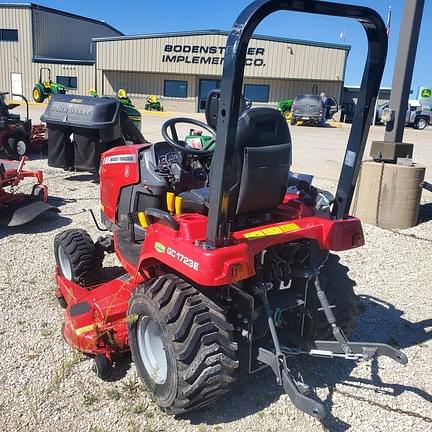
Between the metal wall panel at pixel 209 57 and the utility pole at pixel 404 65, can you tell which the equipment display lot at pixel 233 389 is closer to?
the utility pole at pixel 404 65

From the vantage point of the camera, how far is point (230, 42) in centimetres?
198

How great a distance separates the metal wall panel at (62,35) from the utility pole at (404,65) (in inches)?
1250

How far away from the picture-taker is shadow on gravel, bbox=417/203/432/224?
647 centimetres

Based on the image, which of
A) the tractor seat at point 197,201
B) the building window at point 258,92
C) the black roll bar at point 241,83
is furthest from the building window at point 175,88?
the black roll bar at point 241,83

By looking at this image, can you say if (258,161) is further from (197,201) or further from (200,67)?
(200,67)

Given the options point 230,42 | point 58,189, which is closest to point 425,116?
point 58,189

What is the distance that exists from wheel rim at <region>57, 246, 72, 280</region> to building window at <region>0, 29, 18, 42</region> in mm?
34154

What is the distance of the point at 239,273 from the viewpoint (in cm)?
224

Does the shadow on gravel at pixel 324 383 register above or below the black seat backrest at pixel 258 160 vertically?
below

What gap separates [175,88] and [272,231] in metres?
29.9

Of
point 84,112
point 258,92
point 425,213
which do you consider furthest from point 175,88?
point 425,213

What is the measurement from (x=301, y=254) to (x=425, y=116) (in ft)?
88.3

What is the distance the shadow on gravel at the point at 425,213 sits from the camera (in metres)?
6.47

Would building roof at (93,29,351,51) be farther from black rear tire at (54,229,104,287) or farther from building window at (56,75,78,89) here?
black rear tire at (54,229,104,287)
